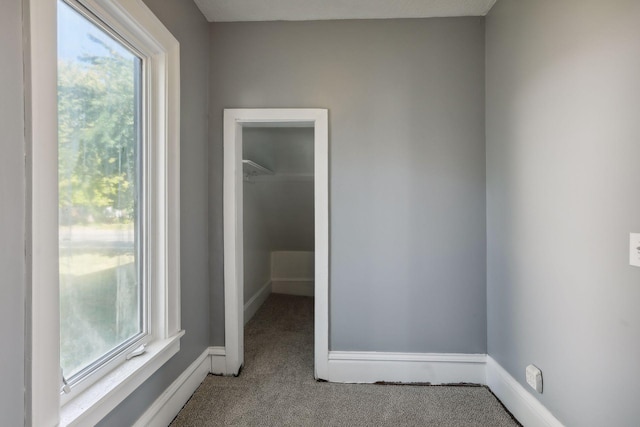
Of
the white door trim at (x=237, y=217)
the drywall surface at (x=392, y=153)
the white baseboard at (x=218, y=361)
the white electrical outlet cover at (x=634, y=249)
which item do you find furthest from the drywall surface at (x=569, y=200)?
the white baseboard at (x=218, y=361)

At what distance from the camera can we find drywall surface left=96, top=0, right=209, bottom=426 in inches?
74.9

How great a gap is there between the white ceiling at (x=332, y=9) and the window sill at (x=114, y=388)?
205 centimetres

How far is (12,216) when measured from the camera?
3.04 ft

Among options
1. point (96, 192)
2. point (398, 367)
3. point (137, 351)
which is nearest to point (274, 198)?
point (398, 367)

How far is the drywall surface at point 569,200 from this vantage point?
120 cm

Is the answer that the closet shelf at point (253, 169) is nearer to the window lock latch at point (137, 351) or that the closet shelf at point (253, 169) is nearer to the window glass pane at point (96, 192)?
the window glass pane at point (96, 192)

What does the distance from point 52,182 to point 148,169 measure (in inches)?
27.7

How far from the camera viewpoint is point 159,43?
169 centimetres

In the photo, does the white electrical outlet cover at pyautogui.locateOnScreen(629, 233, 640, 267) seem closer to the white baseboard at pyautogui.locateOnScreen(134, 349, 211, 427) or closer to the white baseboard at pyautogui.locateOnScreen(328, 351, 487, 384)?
the white baseboard at pyautogui.locateOnScreen(328, 351, 487, 384)

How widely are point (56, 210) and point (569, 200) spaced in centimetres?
197

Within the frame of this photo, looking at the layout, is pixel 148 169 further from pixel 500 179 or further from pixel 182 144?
pixel 500 179

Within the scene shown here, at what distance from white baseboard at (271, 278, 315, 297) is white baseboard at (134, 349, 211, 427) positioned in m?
2.44

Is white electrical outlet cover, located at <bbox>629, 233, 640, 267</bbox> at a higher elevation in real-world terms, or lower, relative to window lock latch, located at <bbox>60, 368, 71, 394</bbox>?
higher

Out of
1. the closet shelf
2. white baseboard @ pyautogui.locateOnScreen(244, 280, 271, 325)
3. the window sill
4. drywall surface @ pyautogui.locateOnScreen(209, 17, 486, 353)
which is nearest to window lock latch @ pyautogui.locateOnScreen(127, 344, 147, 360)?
the window sill
